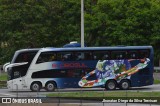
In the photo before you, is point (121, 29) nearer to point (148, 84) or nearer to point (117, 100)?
point (148, 84)

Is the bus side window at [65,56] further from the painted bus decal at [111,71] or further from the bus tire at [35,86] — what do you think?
the bus tire at [35,86]

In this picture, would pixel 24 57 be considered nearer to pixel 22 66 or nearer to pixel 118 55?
pixel 22 66

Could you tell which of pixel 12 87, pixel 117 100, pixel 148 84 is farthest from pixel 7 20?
pixel 117 100

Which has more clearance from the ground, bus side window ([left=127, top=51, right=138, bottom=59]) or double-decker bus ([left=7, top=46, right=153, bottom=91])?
bus side window ([left=127, top=51, right=138, bottom=59])

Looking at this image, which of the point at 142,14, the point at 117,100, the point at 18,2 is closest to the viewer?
the point at 117,100

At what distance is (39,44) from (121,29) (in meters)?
9.45

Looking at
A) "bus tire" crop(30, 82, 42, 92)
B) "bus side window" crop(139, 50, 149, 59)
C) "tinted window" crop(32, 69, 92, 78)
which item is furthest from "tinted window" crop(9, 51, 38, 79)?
"bus side window" crop(139, 50, 149, 59)

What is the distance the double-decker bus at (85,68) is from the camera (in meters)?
33.7

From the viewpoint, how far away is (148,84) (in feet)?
113

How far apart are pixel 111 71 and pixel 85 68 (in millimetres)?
2022

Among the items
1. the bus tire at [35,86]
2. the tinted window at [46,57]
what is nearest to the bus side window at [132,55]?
the tinted window at [46,57]

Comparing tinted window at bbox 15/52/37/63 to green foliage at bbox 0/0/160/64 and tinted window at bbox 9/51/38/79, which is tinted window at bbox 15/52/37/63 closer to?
tinted window at bbox 9/51/38/79

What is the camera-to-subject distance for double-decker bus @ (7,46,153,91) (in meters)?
33.7

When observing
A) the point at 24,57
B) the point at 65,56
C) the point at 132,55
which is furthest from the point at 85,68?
the point at 24,57
